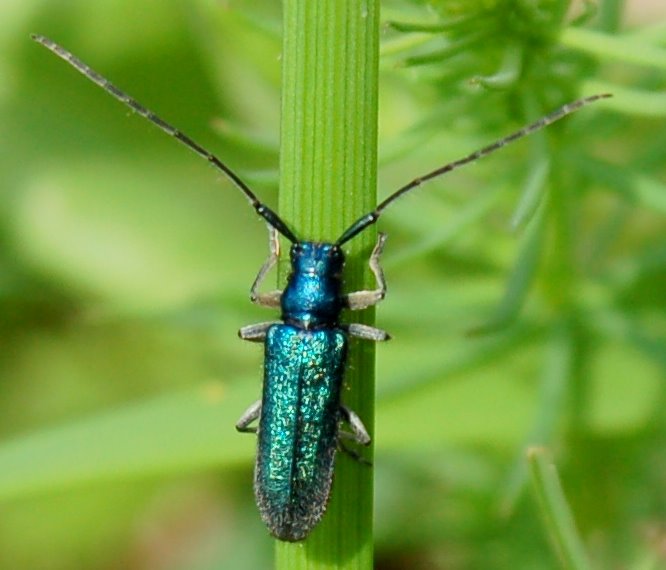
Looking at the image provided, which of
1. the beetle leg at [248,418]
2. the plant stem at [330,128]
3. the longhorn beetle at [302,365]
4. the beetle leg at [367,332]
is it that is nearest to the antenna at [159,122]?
the longhorn beetle at [302,365]

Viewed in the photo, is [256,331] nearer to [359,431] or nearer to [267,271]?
[267,271]

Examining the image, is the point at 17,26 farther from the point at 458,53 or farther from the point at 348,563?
the point at 348,563

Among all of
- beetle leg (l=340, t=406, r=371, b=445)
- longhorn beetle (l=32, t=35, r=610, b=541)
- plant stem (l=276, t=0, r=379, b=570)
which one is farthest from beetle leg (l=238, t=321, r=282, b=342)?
plant stem (l=276, t=0, r=379, b=570)

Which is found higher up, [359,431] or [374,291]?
[374,291]

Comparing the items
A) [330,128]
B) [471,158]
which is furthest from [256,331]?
[330,128]

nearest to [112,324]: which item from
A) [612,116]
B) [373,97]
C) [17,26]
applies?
[17,26]

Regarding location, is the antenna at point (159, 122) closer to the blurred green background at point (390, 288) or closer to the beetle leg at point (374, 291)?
the blurred green background at point (390, 288)
